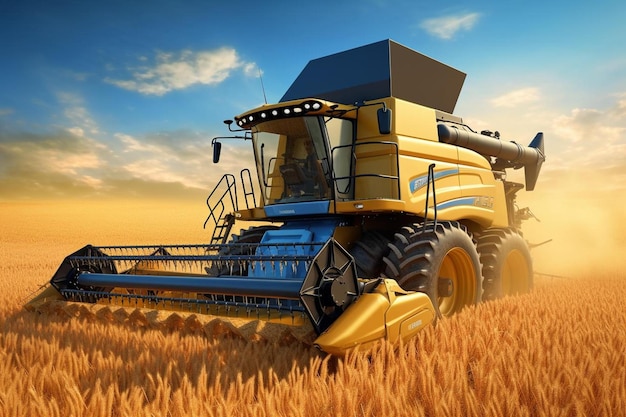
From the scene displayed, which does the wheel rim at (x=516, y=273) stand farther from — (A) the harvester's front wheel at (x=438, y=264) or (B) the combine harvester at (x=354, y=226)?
(A) the harvester's front wheel at (x=438, y=264)

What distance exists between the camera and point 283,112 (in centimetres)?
503

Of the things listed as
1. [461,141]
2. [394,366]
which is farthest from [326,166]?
[394,366]

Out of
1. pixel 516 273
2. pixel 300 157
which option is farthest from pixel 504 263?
pixel 300 157

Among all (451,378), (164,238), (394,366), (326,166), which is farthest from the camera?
(164,238)

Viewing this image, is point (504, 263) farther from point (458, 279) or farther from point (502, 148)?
point (502, 148)

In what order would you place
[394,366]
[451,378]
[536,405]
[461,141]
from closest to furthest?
1. [536,405]
2. [451,378]
3. [394,366]
4. [461,141]

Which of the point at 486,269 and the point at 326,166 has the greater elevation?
the point at 326,166

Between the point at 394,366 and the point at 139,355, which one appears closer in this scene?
the point at 394,366

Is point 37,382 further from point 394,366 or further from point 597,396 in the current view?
point 597,396

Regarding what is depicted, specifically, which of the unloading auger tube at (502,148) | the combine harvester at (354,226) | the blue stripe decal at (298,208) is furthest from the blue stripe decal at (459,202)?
the blue stripe decal at (298,208)

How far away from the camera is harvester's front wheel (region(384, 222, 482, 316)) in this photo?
424 cm

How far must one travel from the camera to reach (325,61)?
6539 mm

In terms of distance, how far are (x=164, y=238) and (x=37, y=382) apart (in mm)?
22630

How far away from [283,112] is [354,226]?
4.28 ft
